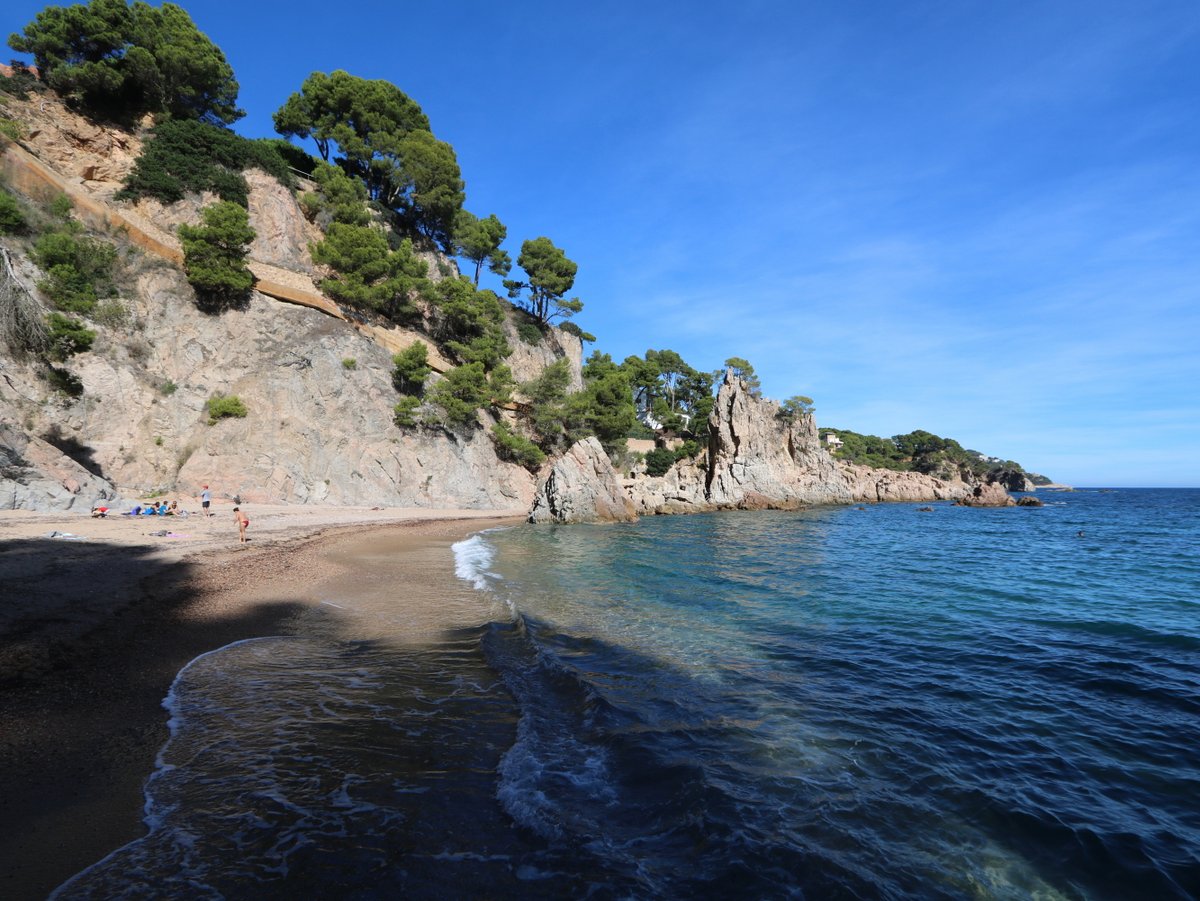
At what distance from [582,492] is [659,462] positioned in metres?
29.7

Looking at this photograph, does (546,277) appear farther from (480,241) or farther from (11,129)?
(11,129)

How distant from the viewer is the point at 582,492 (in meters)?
35.2

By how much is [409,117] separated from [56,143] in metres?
26.8

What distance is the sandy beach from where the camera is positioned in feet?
13.3

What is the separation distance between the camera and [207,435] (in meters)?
29.3

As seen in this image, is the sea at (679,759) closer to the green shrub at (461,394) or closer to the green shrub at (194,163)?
the green shrub at (461,394)

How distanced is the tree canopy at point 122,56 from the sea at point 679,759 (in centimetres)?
4266

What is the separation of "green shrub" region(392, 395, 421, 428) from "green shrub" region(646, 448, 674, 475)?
107 ft

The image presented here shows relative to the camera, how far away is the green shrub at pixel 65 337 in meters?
24.0

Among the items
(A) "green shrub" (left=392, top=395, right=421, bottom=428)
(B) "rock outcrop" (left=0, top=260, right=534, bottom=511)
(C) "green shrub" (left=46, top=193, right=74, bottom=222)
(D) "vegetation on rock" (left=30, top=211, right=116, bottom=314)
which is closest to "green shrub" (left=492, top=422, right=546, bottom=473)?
(B) "rock outcrop" (left=0, top=260, right=534, bottom=511)

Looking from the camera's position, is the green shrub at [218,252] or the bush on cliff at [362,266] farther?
the bush on cliff at [362,266]

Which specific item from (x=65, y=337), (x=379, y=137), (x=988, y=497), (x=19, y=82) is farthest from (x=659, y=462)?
(x=19, y=82)

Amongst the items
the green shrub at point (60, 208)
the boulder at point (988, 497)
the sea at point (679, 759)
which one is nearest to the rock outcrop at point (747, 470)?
the boulder at point (988, 497)

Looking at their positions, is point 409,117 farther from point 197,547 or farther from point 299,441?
point 197,547
